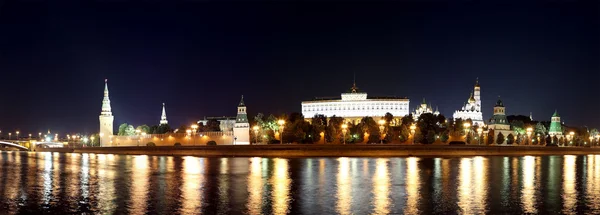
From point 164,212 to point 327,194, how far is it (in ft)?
24.9

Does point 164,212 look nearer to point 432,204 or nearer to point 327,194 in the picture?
point 327,194

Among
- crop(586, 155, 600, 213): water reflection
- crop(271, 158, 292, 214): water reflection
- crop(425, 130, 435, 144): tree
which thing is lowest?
crop(586, 155, 600, 213): water reflection

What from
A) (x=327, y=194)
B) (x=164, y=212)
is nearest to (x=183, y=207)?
(x=164, y=212)

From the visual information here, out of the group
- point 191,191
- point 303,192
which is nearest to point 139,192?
point 191,191

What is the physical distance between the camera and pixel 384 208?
21.5m

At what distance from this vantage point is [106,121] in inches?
4454

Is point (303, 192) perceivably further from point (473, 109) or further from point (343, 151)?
point (473, 109)

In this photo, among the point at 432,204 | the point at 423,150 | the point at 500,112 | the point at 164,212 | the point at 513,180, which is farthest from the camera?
A: the point at 500,112

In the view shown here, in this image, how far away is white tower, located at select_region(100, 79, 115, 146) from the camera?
10981 cm

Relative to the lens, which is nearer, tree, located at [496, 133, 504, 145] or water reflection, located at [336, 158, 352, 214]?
water reflection, located at [336, 158, 352, 214]

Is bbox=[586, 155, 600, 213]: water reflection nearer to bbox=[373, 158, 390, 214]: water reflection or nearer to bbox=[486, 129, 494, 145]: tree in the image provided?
bbox=[373, 158, 390, 214]: water reflection

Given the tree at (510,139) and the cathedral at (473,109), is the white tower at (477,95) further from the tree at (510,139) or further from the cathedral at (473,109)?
the tree at (510,139)

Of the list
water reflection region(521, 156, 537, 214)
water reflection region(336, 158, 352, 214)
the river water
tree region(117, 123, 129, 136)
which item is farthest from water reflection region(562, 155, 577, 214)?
tree region(117, 123, 129, 136)

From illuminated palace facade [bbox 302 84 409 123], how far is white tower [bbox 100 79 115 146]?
41646 mm
